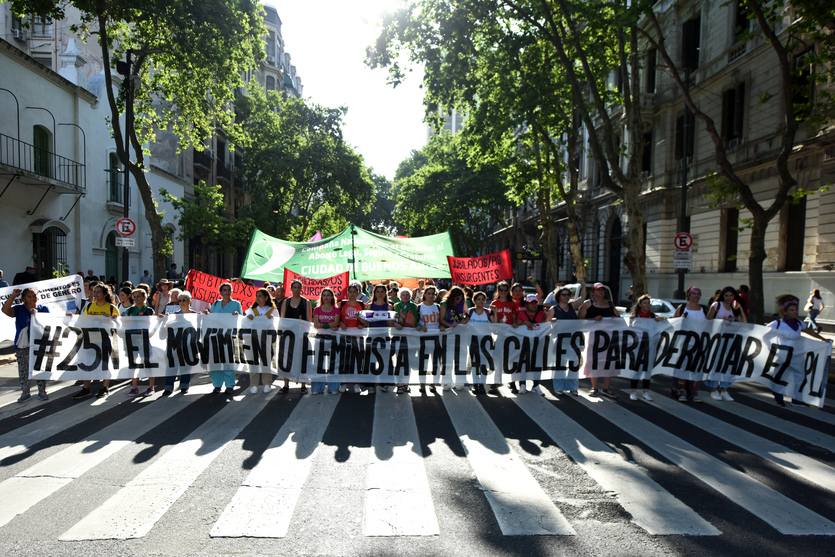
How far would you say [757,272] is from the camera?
1292 centimetres

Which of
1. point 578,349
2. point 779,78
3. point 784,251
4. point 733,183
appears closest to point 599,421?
point 578,349

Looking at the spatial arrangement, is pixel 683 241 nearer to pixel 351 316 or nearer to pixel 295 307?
pixel 351 316

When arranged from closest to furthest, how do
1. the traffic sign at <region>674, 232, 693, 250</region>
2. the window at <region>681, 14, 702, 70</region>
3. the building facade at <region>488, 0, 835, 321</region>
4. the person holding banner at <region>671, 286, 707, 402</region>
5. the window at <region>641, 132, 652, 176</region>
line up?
1. the person holding banner at <region>671, 286, 707, 402</region>
2. the traffic sign at <region>674, 232, 693, 250</region>
3. the building facade at <region>488, 0, 835, 321</region>
4. the window at <region>681, 14, 702, 70</region>
5. the window at <region>641, 132, 652, 176</region>

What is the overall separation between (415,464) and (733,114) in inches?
918

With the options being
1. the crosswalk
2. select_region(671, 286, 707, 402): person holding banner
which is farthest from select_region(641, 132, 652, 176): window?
the crosswalk

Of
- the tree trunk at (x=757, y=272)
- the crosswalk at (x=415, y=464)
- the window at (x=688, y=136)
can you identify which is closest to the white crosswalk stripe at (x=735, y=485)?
the crosswalk at (x=415, y=464)

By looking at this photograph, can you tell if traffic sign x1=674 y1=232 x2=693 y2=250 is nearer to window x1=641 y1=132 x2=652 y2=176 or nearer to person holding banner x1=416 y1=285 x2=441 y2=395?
person holding banner x1=416 y1=285 x2=441 y2=395

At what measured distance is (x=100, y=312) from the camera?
8500mm

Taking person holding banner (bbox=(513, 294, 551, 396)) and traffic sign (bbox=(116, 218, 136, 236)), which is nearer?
person holding banner (bbox=(513, 294, 551, 396))

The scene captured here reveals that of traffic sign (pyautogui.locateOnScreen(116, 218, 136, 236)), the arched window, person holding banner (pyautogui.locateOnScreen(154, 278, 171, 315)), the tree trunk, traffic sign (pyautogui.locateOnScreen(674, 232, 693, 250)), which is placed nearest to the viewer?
person holding banner (pyautogui.locateOnScreen(154, 278, 171, 315))

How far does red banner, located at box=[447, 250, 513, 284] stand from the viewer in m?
12.4

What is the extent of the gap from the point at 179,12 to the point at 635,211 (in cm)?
1400

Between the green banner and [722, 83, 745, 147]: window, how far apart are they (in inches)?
640

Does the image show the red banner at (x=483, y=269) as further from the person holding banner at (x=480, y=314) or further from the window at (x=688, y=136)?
the window at (x=688, y=136)
